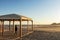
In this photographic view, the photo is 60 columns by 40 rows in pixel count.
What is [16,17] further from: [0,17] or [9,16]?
[0,17]

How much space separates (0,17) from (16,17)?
176cm

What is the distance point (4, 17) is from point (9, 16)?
0.56 metres

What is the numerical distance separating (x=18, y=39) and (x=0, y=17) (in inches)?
124

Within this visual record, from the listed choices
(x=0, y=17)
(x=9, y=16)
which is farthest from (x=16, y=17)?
(x=0, y=17)

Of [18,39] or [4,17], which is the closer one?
[18,39]

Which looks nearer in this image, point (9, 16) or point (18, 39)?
point (18, 39)

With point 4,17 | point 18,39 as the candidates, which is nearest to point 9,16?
point 4,17

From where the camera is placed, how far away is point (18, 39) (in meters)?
13.7

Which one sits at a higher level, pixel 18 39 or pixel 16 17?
pixel 16 17

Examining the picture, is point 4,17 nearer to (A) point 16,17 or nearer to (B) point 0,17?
(B) point 0,17

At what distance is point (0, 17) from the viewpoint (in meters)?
15.0

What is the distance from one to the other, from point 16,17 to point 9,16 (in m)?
0.82

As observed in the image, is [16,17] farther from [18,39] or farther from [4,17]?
[18,39]

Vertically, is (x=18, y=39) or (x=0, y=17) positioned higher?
(x=0, y=17)
